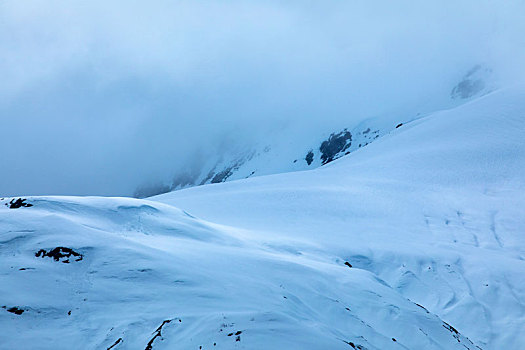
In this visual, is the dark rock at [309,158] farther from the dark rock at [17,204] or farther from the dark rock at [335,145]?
the dark rock at [17,204]

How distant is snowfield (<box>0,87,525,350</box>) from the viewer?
6.69 metres

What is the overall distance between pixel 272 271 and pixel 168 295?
2.59 metres

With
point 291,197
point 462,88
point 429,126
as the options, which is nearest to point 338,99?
point 462,88

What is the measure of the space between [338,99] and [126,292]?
15633 centimetres

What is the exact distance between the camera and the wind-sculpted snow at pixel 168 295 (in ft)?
21.3

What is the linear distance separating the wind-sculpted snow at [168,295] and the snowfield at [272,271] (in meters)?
0.03

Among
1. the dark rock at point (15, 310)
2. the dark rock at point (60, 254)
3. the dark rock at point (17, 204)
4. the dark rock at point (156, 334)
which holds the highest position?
the dark rock at point (17, 204)

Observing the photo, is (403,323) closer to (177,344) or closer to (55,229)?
(177,344)

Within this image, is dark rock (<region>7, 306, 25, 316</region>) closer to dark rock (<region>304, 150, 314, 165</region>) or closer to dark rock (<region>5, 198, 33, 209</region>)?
dark rock (<region>5, 198, 33, 209</region>)

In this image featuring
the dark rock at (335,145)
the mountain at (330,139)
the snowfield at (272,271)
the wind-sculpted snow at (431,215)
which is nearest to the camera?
the snowfield at (272,271)

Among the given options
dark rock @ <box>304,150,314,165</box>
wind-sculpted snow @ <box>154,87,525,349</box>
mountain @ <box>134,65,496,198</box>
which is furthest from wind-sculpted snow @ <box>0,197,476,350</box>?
dark rock @ <box>304,150,314,165</box>

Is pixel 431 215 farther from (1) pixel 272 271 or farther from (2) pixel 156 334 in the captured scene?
(2) pixel 156 334

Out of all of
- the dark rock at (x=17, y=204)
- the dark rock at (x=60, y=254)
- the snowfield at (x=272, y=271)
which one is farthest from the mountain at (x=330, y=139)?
the dark rock at (x=60, y=254)

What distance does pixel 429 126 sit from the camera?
35.5 meters
